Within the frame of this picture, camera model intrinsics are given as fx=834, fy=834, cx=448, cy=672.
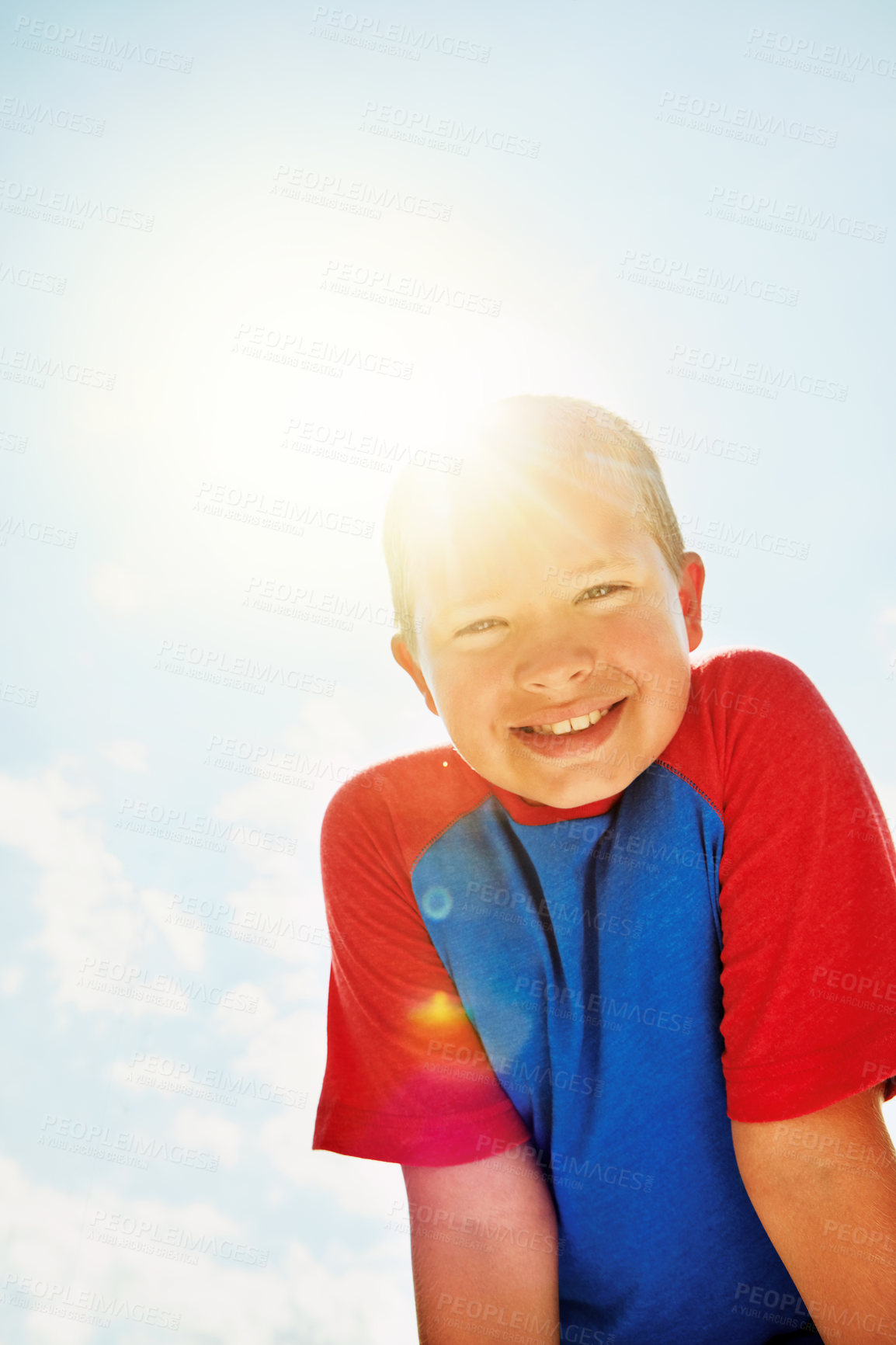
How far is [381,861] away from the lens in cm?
179

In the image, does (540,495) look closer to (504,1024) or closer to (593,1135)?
(504,1024)

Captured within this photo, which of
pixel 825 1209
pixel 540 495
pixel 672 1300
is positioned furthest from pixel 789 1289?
pixel 540 495

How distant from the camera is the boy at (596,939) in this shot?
1.43 meters

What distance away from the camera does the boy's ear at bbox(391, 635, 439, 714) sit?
1.88 metres

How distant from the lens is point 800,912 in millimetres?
1396

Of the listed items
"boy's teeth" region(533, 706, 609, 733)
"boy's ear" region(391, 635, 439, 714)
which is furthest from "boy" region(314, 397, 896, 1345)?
"boy's ear" region(391, 635, 439, 714)

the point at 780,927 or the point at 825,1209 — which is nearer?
the point at 825,1209

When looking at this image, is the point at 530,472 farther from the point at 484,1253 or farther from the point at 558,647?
the point at 484,1253

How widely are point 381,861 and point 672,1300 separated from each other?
986mm

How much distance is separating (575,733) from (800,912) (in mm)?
479

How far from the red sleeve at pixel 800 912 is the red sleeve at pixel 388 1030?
0.50 m

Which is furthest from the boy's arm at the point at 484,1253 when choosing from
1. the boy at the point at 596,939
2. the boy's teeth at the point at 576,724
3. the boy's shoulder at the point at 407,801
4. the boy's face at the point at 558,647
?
the boy's teeth at the point at 576,724

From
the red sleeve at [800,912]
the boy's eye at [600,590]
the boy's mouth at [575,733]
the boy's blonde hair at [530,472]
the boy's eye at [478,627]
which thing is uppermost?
the boy's blonde hair at [530,472]

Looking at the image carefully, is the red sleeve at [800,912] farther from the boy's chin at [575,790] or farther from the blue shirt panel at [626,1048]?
the boy's chin at [575,790]
